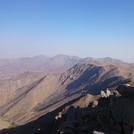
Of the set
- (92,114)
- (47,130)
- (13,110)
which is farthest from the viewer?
(13,110)

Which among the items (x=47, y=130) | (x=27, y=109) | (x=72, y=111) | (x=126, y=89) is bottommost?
(x=27, y=109)

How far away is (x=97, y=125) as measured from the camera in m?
29.1

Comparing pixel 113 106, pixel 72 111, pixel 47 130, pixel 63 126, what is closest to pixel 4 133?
pixel 47 130

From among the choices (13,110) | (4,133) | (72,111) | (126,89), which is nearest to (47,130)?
(72,111)

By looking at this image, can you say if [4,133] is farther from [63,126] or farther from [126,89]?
[126,89]

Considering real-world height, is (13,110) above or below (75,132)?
below

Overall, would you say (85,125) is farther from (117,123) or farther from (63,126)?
(117,123)

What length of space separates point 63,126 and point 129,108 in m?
9.05

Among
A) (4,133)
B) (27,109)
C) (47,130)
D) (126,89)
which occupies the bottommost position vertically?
(27,109)

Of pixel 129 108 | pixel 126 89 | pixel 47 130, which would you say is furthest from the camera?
pixel 47 130

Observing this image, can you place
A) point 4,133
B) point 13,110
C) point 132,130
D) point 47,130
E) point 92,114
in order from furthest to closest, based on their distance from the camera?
1. point 13,110
2. point 4,133
3. point 47,130
4. point 92,114
5. point 132,130

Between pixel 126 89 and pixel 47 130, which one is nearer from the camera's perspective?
pixel 126 89

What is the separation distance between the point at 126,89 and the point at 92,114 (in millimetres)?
6668

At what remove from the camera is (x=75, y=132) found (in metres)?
30.0
